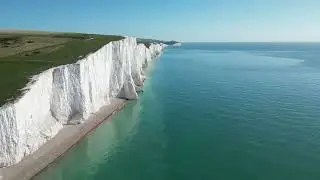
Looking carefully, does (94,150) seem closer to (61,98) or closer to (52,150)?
(52,150)

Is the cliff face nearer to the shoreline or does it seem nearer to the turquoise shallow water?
the shoreline

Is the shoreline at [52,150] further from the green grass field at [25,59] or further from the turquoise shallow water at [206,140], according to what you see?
the green grass field at [25,59]

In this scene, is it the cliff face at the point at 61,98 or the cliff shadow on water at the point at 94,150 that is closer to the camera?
the cliff face at the point at 61,98

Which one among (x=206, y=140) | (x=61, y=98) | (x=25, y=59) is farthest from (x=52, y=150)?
(x=206, y=140)

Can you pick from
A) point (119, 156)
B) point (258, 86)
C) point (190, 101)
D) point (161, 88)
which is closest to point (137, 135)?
point (119, 156)

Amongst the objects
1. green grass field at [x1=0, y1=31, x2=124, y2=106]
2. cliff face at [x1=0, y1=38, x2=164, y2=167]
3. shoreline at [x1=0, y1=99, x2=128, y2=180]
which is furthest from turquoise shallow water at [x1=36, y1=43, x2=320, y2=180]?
green grass field at [x1=0, y1=31, x2=124, y2=106]

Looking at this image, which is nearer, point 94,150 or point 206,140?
point 94,150

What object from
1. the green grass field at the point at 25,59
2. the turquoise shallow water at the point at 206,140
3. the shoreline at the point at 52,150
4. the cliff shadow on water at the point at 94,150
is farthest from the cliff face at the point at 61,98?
the turquoise shallow water at the point at 206,140
